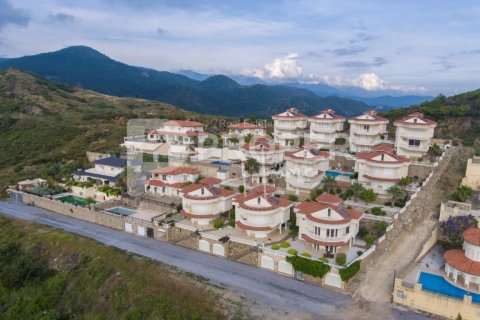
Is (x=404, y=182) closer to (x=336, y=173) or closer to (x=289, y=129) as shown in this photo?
(x=336, y=173)

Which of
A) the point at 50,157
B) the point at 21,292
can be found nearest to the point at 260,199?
the point at 21,292

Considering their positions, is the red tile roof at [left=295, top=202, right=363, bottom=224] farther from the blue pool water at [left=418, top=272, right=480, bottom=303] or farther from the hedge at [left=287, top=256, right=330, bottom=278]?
the blue pool water at [left=418, top=272, right=480, bottom=303]

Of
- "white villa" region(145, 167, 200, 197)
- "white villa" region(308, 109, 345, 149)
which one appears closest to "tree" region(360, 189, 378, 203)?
"white villa" region(308, 109, 345, 149)

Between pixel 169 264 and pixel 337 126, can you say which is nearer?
pixel 169 264

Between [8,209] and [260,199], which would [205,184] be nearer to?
[260,199]

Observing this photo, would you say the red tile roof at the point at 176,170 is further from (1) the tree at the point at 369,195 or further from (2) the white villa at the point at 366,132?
(2) the white villa at the point at 366,132

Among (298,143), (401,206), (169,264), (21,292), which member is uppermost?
(298,143)
